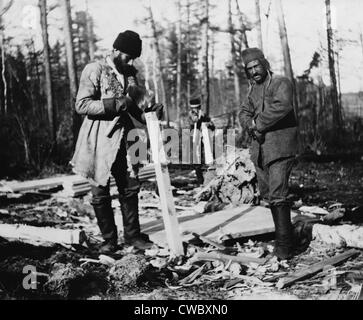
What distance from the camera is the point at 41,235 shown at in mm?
4586

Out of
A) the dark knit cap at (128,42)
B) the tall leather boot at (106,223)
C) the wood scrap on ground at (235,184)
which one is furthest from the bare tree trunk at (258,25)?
the tall leather boot at (106,223)

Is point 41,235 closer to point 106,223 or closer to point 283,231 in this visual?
point 106,223

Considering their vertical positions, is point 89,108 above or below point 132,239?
above

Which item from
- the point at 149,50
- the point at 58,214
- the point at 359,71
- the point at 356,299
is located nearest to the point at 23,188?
the point at 58,214

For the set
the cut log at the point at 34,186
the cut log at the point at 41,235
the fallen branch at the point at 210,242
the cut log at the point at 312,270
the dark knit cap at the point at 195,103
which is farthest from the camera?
the dark knit cap at the point at 195,103

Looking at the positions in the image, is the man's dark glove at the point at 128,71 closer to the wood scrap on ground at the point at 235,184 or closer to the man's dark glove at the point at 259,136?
the man's dark glove at the point at 259,136

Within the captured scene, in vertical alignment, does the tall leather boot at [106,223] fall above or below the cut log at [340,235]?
above

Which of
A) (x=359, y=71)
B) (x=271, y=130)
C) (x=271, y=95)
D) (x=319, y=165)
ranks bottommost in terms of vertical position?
(x=319, y=165)

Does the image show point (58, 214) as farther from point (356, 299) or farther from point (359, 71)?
point (359, 71)

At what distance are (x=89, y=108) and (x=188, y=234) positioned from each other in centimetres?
179

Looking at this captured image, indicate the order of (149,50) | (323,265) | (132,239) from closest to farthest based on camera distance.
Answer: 1. (323,265)
2. (132,239)
3. (149,50)

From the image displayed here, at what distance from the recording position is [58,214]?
755 centimetres

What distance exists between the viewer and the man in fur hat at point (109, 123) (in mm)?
4328

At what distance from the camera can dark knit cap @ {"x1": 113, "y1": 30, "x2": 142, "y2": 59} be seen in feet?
14.1
